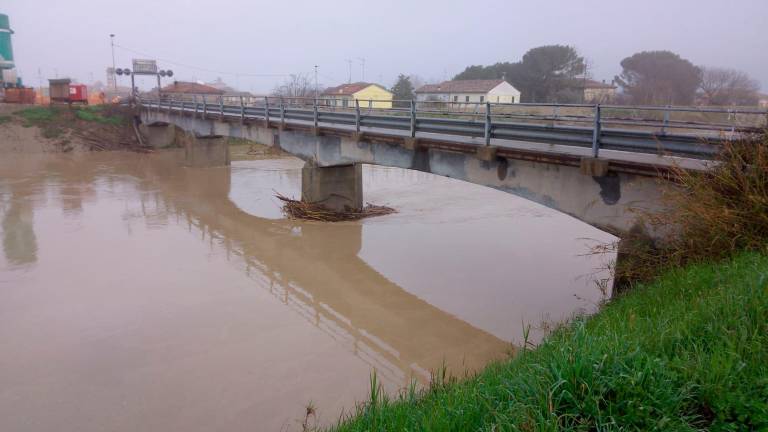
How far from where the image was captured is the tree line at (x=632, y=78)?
127 ft

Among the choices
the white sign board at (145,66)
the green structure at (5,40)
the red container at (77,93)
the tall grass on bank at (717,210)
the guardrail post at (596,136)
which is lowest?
the tall grass on bank at (717,210)

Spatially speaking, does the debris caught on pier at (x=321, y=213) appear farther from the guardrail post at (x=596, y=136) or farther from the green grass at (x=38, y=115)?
the green grass at (x=38, y=115)

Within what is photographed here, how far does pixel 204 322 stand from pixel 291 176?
20073 millimetres

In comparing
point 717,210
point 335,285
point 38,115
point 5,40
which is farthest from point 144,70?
point 717,210

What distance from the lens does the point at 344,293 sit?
1120 cm

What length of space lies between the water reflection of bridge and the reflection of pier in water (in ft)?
0.05

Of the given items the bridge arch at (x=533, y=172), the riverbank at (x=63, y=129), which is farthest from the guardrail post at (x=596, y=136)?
the riverbank at (x=63, y=129)

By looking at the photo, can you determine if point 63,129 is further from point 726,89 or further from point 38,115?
point 726,89

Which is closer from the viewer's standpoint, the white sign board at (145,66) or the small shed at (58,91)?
the small shed at (58,91)

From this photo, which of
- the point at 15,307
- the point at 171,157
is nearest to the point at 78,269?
the point at 15,307

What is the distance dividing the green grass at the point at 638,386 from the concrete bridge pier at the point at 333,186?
1362 centimetres

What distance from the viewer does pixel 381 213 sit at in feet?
60.5

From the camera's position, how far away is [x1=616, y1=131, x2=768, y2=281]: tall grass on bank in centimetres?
627

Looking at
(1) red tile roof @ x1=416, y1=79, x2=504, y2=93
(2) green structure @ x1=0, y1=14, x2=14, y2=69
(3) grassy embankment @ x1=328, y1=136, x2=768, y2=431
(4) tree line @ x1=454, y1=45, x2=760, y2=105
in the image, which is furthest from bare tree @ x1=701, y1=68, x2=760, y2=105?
(2) green structure @ x1=0, y1=14, x2=14, y2=69
